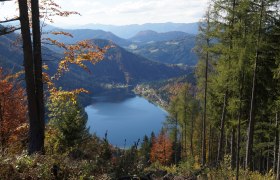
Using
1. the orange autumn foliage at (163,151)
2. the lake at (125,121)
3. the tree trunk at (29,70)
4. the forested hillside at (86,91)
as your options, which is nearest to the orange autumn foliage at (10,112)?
the forested hillside at (86,91)

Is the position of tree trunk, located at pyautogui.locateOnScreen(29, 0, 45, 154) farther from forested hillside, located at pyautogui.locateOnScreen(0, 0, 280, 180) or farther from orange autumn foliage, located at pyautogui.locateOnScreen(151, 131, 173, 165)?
orange autumn foliage, located at pyautogui.locateOnScreen(151, 131, 173, 165)

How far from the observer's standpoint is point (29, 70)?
10.3 m

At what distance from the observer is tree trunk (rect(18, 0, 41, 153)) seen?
10.0 meters

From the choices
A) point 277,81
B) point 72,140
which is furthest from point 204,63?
point 72,140

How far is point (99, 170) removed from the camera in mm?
8008

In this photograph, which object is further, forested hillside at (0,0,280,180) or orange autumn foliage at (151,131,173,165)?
orange autumn foliage at (151,131,173,165)

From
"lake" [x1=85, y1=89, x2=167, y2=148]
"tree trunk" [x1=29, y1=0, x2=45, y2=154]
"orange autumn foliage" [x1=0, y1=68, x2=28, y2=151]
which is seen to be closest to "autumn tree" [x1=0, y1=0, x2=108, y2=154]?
"tree trunk" [x1=29, y1=0, x2=45, y2=154]

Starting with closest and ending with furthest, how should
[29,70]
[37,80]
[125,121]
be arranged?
[29,70], [37,80], [125,121]

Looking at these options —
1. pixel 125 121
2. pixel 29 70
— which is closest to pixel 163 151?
pixel 29 70

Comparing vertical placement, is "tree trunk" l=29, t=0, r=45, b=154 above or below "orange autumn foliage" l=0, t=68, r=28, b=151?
above

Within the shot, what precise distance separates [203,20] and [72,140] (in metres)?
12.4

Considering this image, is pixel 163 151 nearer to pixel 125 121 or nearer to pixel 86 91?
pixel 86 91

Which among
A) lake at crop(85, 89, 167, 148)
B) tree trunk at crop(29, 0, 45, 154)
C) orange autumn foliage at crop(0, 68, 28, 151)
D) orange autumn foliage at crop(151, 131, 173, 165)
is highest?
tree trunk at crop(29, 0, 45, 154)

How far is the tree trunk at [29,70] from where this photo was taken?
10023mm
